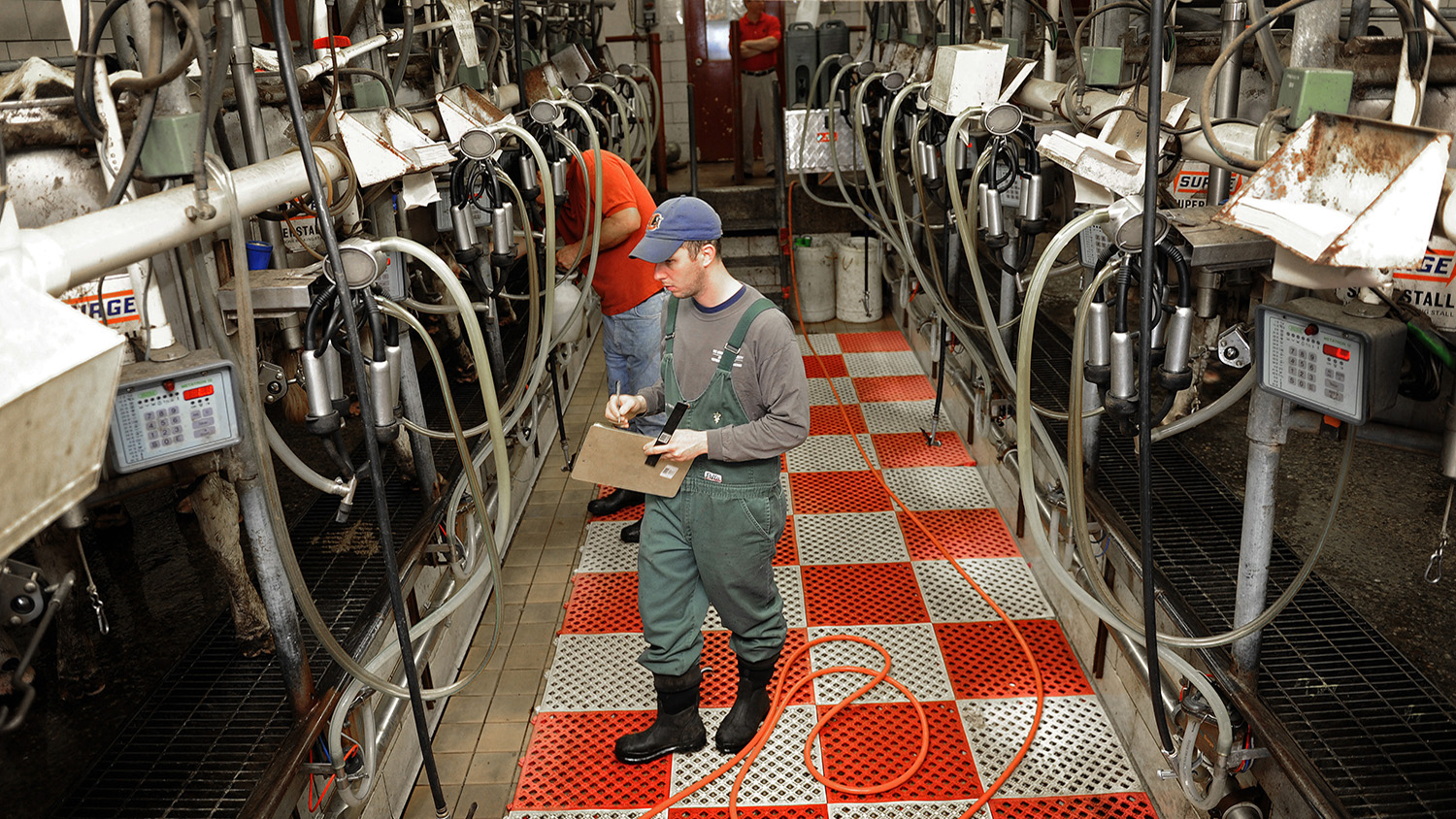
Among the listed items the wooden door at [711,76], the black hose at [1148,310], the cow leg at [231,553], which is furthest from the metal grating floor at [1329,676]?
the wooden door at [711,76]

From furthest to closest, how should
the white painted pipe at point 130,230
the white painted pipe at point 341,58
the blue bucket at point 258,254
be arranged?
the white painted pipe at point 341,58, the blue bucket at point 258,254, the white painted pipe at point 130,230

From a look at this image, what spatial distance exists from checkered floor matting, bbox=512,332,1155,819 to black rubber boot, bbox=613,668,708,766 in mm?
41

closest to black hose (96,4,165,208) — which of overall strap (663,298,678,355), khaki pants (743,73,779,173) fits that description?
overall strap (663,298,678,355)

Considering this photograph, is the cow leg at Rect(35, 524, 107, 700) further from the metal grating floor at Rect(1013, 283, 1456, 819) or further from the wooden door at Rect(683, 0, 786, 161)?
the wooden door at Rect(683, 0, 786, 161)

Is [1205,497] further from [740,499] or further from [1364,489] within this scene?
[740,499]

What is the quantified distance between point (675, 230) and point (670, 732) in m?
1.46

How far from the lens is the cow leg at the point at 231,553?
2.82 m

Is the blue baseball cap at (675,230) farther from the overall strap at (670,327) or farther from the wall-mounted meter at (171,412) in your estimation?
the wall-mounted meter at (171,412)

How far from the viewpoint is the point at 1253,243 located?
2213 mm

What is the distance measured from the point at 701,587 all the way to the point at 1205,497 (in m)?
1.84

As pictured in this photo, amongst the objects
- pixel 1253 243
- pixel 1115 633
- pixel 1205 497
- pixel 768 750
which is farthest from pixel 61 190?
pixel 1205 497

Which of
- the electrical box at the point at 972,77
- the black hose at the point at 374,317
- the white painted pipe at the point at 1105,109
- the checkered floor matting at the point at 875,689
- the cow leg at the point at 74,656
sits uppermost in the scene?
the electrical box at the point at 972,77

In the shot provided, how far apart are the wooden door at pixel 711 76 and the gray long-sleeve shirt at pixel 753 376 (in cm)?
597

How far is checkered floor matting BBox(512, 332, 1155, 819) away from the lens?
285cm
